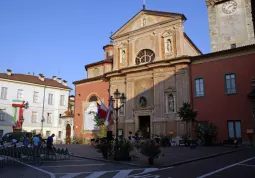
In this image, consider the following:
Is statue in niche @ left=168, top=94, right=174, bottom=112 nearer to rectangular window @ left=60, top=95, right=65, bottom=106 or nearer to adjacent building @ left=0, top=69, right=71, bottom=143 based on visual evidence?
adjacent building @ left=0, top=69, right=71, bottom=143

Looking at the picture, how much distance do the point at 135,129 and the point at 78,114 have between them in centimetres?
1127

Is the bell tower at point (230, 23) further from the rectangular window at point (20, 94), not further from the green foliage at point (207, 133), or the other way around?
the rectangular window at point (20, 94)

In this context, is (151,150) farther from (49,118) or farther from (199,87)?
(49,118)

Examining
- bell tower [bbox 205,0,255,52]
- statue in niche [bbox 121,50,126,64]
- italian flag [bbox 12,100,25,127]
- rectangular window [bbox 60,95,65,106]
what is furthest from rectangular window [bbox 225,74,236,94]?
italian flag [bbox 12,100,25,127]

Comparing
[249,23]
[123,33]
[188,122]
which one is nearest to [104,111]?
[188,122]

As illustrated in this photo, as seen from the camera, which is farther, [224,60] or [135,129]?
[135,129]

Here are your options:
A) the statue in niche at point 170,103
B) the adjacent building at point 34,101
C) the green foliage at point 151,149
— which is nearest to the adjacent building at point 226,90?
the statue in niche at point 170,103

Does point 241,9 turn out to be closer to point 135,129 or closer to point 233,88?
point 233,88

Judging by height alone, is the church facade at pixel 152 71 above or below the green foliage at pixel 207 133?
above

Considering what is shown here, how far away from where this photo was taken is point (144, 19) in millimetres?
29969

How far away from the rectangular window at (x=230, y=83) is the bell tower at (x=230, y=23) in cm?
989

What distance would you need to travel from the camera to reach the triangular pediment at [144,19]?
90.7 ft

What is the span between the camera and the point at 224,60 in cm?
2302

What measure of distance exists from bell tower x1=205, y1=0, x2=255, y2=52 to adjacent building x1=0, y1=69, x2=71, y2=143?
91.3 ft
